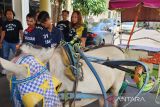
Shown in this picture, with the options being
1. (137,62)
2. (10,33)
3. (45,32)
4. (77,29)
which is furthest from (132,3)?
(10,33)

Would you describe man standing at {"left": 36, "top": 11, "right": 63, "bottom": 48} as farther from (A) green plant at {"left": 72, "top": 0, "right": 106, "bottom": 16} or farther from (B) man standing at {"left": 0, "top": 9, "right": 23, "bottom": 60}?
(A) green plant at {"left": 72, "top": 0, "right": 106, "bottom": 16}

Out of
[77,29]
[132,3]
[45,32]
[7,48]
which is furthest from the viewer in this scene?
[7,48]

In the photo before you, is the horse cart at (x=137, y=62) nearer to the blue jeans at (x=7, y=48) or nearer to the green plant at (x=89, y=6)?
the blue jeans at (x=7, y=48)

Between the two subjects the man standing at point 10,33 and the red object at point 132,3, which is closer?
the red object at point 132,3

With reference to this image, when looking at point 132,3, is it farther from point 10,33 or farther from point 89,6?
point 89,6

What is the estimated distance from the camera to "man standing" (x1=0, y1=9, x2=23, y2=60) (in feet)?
25.8

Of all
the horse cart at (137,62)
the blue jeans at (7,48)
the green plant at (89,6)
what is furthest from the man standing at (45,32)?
the green plant at (89,6)

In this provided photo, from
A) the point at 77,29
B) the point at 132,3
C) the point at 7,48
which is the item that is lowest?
the point at 7,48

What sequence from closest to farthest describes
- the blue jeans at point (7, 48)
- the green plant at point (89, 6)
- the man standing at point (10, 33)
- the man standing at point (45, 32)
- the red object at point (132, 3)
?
the man standing at point (45, 32)
the red object at point (132, 3)
the man standing at point (10, 33)
the blue jeans at point (7, 48)
the green plant at point (89, 6)

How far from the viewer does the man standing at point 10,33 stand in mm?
7855

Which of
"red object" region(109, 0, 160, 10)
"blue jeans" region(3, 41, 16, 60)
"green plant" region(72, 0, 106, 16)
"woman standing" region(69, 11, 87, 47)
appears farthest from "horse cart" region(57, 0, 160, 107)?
"green plant" region(72, 0, 106, 16)

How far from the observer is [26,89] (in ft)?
8.46

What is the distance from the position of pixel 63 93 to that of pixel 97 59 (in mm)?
818

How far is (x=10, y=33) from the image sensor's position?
7.89 meters
